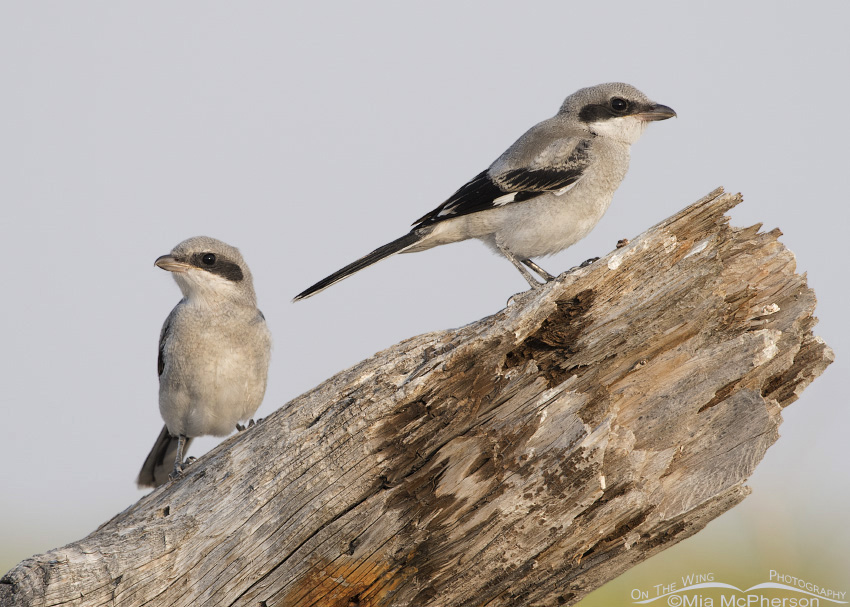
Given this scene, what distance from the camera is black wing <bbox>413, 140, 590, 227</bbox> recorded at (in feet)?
19.6

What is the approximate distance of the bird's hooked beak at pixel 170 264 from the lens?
5.88 metres

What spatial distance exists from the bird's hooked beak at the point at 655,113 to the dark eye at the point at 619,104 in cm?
12

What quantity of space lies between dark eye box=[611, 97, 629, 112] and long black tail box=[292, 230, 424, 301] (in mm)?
2010

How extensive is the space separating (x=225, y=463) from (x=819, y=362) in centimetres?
346

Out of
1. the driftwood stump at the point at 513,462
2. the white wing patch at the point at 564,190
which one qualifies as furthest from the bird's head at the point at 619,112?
the driftwood stump at the point at 513,462

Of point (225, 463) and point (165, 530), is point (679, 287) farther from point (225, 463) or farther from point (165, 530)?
point (165, 530)

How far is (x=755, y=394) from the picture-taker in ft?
13.5

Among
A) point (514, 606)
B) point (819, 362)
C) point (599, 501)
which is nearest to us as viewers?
point (599, 501)

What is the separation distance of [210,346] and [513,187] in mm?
2657

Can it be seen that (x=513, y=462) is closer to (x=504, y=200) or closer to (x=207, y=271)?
(x=504, y=200)

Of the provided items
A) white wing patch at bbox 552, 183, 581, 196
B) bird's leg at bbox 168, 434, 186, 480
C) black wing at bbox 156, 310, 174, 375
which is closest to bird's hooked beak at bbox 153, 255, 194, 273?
black wing at bbox 156, 310, 174, 375

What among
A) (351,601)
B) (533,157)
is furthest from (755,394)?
(533,157)

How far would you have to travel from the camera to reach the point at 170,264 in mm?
5938

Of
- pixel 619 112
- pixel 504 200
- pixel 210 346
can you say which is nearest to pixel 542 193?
pixel 504 200
